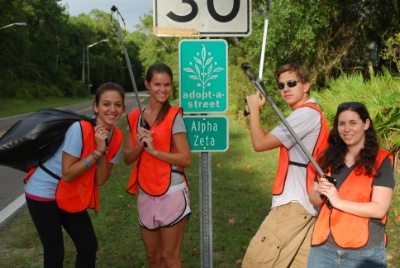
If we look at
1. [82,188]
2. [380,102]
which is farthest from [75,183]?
[380,102]

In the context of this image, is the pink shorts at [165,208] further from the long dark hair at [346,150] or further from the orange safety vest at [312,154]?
the long dark hair at [346,150]

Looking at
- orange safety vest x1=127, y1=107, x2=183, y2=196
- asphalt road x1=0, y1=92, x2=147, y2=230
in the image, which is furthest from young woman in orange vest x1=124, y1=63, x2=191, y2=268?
asphalt road x1=0, y1=92, x2=147, y2=230

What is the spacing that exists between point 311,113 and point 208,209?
1.01 meters

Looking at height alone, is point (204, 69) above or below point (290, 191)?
above

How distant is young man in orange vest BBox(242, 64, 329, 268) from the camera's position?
3.46 metres

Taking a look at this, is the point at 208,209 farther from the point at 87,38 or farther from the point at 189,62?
the point at 87,38

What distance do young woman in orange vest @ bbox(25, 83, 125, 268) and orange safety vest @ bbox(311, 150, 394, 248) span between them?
5.01 ft

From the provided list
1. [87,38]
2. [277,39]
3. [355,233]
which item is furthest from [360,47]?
[87,38]

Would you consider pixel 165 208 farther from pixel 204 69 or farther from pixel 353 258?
pixel 353 258

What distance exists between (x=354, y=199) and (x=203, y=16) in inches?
69.9

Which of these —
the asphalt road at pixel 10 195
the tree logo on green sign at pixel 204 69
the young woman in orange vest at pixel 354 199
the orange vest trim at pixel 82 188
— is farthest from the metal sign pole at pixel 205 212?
the asphalt road at pixel 10 195

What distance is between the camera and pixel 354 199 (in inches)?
115

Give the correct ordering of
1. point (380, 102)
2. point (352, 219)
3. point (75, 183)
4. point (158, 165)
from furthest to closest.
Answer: point (380, 102), point (158, 165), point (75, 183), point (352, 219)

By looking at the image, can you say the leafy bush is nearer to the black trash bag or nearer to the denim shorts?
the denim shorts
